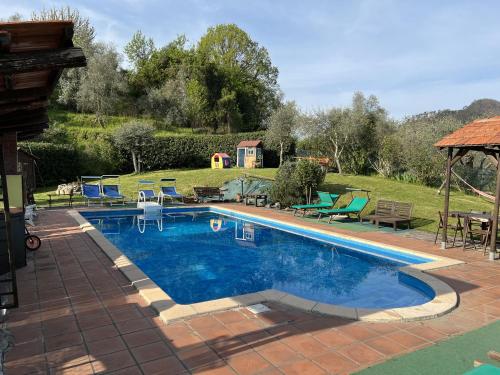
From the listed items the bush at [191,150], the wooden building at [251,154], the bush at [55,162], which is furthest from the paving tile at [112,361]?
the bush at [191,150]

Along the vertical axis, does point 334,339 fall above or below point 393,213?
below

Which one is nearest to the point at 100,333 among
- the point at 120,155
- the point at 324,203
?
the point at 324,203

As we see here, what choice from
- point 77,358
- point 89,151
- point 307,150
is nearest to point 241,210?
point 77,358

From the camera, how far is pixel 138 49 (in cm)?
4500

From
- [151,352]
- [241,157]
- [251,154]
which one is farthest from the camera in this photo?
[241,157]

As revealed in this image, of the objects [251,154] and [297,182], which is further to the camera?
[251,154]

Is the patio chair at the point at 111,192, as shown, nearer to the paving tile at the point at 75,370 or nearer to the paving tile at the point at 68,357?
the paving tile at the point at 68,357

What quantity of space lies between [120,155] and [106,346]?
2477cm

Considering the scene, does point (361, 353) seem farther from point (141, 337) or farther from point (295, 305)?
point (141, 337)

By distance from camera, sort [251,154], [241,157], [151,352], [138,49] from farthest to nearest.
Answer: [138,49] → [241,157] → [251,154] → [151,352]

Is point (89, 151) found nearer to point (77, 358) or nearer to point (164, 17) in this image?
point (164, 17)

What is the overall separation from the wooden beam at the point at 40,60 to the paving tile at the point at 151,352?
2.63m

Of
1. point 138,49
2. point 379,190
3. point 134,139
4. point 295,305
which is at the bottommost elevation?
point 295,305

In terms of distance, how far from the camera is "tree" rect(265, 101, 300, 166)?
2662cm
